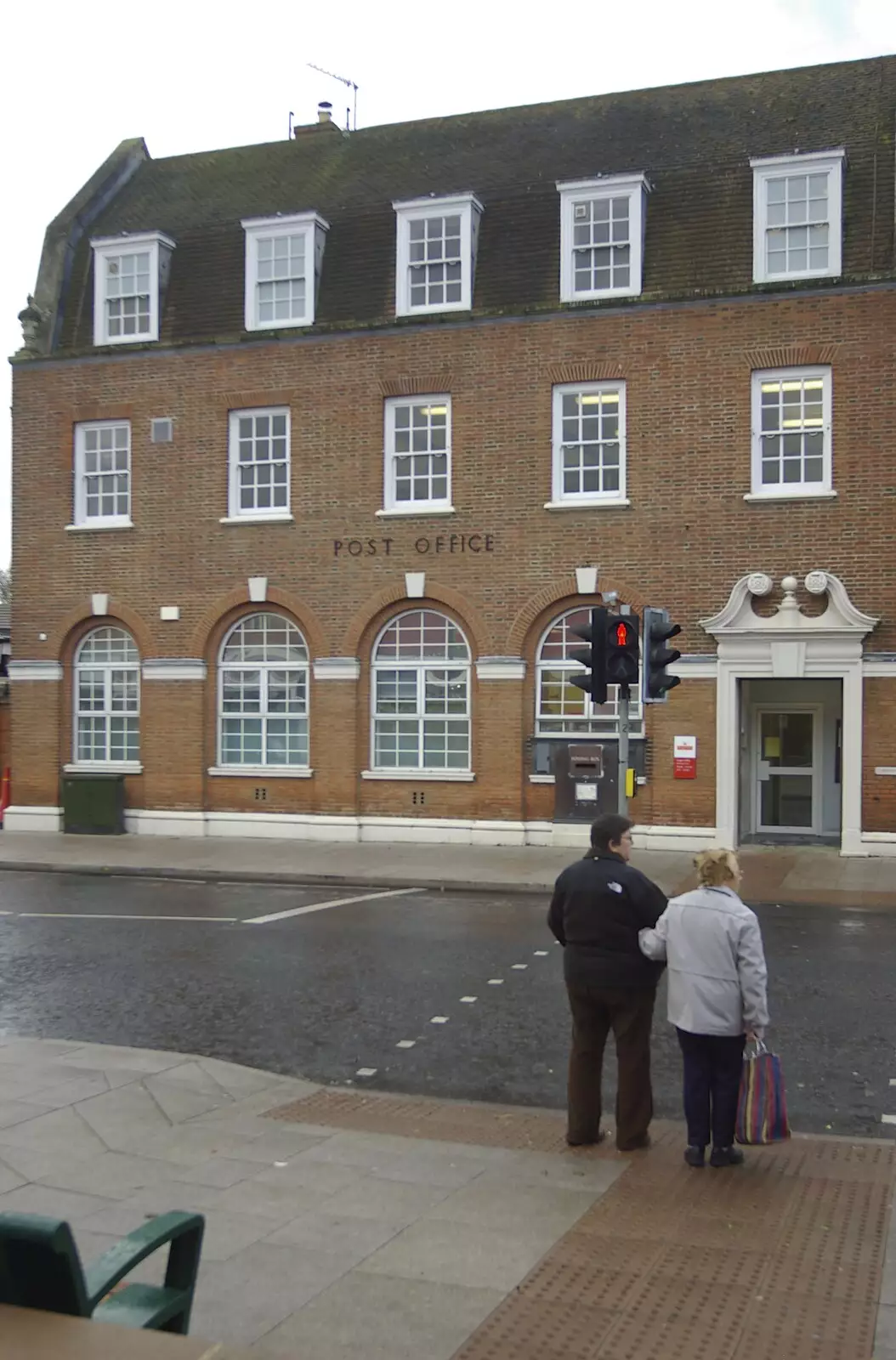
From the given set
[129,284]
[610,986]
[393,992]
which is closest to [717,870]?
[610,986]

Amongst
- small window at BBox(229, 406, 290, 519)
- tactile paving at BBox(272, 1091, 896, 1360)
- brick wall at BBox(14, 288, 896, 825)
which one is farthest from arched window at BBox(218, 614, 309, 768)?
tactile paving at BBox(272, 1091, 896, 1360)

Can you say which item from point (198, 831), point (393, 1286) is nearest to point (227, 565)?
point (198, 831)

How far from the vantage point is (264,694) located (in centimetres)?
2297

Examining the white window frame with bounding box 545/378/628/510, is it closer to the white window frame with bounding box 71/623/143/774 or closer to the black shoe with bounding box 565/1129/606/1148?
the white window frame with bounding box 71/623/143/774

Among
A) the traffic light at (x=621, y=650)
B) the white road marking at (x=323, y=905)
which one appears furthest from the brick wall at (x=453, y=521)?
the traffic light at (x=621, y=650)

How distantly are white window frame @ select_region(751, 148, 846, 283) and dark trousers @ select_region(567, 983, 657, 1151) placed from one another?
15479 millimetres

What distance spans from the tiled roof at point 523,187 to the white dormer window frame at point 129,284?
Result: 0.27 meters

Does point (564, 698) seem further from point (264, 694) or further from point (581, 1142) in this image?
point (581, 1142)

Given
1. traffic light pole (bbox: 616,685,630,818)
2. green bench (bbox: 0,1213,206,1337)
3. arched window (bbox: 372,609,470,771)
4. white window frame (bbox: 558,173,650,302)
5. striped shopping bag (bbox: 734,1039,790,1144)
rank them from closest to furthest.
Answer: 1. green bench (bbox: 0,1213,206,1337)
2. striped shopping bag (bbox: 734,1039,790,1144)
3. traffic light pole (bbox: 616,685,630,818)
4. white window frame (bbox: 558,173,650,302)
5. arched window (bbox: 372,609,470,771)

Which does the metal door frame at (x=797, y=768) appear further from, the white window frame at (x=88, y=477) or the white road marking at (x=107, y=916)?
the white window frame at (x=88, y=477)

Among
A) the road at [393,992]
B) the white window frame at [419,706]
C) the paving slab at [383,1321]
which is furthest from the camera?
the white window frame at [419,706]

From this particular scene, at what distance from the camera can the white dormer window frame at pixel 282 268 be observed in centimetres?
2284

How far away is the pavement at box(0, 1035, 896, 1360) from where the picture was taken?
4.71 meters

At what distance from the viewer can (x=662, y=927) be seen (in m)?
6.73
